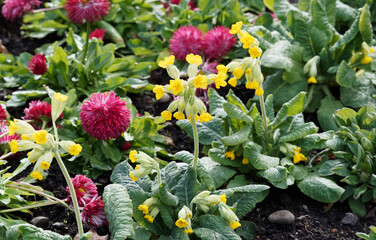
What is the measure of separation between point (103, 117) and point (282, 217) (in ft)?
3.63

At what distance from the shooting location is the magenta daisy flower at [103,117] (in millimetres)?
2816

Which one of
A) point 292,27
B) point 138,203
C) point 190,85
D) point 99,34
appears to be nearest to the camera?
point 190,85

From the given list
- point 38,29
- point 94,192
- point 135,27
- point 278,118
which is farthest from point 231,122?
point 38,29

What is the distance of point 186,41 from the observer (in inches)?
149

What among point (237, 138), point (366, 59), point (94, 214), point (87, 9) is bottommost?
point (94, 214)

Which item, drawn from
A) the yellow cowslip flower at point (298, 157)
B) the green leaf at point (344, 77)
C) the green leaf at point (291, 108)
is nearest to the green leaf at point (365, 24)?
the green leaf at point (344, 77)

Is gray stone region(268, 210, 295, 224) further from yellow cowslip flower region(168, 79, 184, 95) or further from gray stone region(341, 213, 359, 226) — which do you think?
yellow cowslip flower region(168, 79, 184, 95)

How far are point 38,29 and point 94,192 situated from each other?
2.28 metres

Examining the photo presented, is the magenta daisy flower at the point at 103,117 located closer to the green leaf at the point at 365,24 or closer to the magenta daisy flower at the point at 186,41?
the magenta daisy flower at the point at 186,41

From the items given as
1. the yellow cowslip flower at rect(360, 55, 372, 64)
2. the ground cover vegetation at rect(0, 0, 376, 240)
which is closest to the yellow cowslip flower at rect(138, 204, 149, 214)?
the ground cover vegetation at rect(0, 0, 376, 240)

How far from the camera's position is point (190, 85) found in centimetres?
226

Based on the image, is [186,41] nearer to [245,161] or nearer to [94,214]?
[245,161]

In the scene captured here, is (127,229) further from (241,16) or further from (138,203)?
(241,16)

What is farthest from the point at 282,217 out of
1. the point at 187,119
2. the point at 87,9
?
the point at 87,9
